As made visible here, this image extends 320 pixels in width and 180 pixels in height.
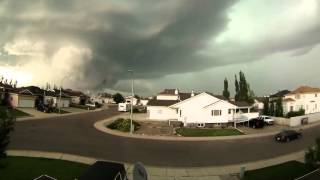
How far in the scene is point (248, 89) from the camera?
100 meters

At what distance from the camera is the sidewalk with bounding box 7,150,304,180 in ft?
82.9

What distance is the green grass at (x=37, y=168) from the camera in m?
22.5

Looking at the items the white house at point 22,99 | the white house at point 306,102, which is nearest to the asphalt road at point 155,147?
the white house at point 22,99

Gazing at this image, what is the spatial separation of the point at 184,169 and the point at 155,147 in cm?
1045

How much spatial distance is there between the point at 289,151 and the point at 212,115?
23.3 meters

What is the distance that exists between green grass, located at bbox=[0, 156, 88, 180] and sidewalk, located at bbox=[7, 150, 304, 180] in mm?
1662

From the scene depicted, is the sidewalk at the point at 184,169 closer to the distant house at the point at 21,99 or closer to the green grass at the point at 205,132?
the green grass at the point at 205,132

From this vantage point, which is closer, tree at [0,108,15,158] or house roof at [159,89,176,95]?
tree at [0,108,15,158]

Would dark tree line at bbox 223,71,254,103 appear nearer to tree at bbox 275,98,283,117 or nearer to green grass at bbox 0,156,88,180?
tree at bbox 275,98,283,117

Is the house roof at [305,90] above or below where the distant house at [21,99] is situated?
above

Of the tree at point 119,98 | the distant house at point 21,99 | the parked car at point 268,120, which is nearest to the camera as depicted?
the parked car at point 268,120

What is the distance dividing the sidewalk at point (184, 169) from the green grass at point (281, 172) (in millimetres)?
1031

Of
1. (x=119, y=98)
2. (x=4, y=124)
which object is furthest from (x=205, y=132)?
(x=119, y=98)

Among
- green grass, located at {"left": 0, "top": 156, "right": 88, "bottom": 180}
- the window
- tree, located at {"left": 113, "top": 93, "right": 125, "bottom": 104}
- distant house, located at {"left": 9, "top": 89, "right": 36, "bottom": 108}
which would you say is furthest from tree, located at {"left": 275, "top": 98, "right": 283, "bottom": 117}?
tree, located at {"left": 113, "top": 93, "right": 125, "bottom": 104}
